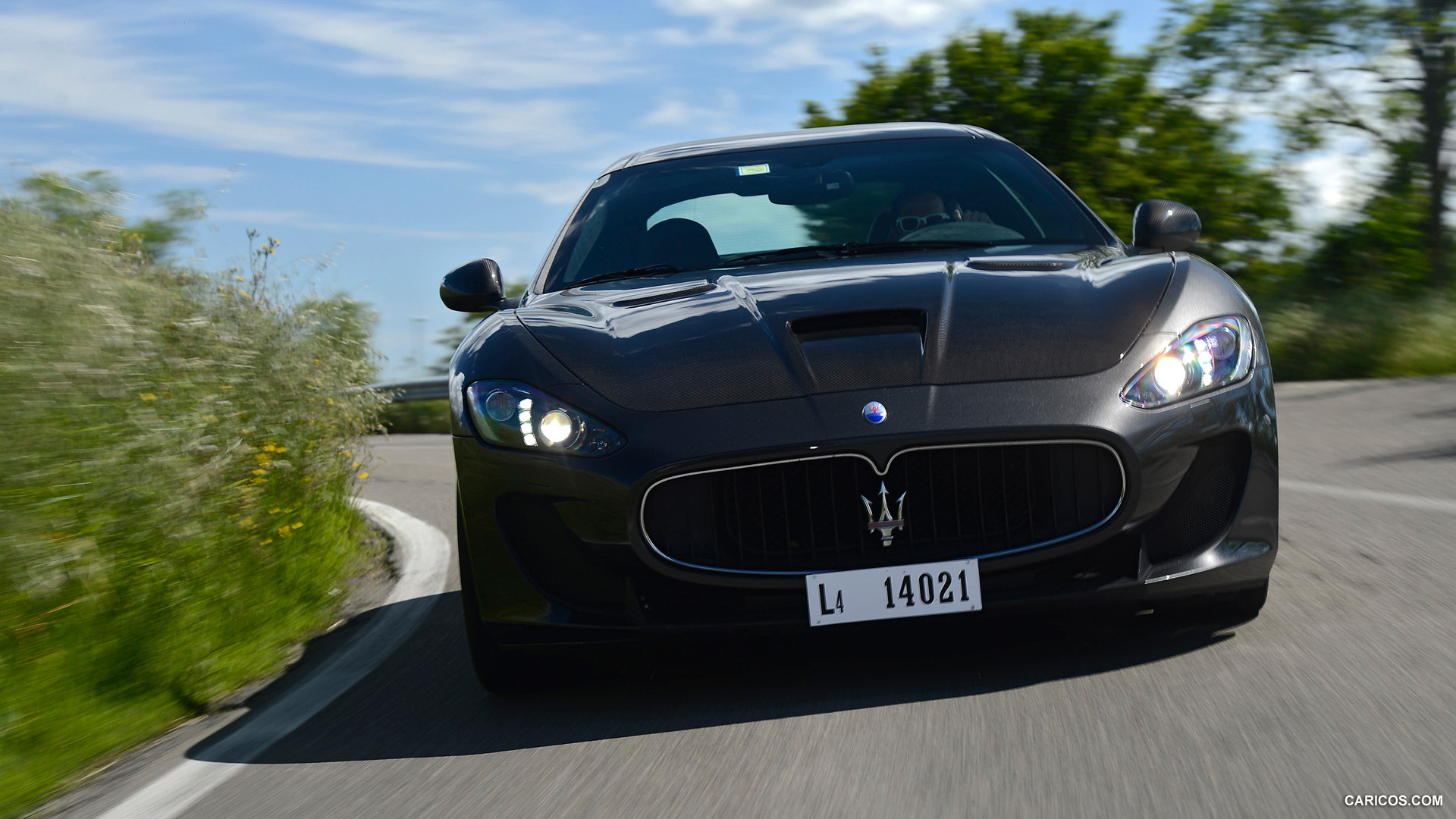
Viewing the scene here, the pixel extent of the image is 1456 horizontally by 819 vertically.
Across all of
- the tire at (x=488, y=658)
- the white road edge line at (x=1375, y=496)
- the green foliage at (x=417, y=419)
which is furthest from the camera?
the green foliage at (x=417, y=419)

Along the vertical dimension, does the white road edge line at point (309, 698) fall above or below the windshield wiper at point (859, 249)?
below

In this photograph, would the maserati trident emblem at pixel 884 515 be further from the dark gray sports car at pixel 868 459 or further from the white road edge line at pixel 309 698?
the white road edge line at pixel 309 698

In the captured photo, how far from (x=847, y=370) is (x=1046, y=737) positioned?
3.11 ft

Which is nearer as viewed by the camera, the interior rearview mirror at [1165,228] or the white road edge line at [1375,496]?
the interior rearview mirror at [1165,228]

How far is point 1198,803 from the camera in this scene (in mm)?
2498

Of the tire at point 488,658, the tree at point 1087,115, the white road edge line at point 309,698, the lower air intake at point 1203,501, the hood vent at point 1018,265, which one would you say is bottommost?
the white road edge line at point 309,698

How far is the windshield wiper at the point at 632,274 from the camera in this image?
4531mm

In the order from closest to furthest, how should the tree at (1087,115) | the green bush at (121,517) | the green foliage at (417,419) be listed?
the green bush at (121,517) → the tree at (1087,115) → the green foliage at (417,419)

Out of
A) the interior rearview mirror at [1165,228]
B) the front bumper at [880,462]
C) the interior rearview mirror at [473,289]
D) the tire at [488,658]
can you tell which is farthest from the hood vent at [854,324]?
the interior rearview mirror at [473,289]

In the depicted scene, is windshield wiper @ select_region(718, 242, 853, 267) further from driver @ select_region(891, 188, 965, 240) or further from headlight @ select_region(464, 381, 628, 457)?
headlight @ select_region(464, 381, 628, 457)

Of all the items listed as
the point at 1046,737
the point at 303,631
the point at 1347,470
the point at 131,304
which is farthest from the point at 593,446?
the point at 1347,470

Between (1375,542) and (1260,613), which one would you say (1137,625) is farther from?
(1375,542)

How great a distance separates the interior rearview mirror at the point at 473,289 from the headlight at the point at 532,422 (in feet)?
3.44

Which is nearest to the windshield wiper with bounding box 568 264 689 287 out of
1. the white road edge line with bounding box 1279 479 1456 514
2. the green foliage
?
the white road edge line with bounding box 1279 479 1456 514
